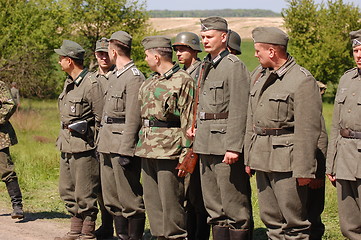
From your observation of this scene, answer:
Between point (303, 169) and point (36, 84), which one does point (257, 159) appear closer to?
point (303, 169)

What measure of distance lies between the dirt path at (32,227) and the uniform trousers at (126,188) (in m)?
1.25

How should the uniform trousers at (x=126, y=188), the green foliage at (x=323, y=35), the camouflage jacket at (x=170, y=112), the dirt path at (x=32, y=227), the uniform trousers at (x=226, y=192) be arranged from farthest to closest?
the green foliage at (x=323, y=35), the dirt path at (x=32, y=227), the uniform trousers at (x=126, y=188), the camouflage jacket at (x=170, y=112), the uniform trousers at (x=226, y=192)

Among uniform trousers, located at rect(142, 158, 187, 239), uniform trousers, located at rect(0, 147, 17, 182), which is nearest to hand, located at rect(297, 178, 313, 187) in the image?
uniform trousers, located at rect(142, 158, 187, 239)

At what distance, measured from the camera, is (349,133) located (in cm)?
552

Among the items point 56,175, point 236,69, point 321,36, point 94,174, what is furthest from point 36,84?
point 321,36

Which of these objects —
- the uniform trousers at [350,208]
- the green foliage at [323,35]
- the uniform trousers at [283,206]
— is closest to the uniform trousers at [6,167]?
the uniform trousers at [283,206]

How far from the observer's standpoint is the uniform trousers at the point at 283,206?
5617 millimetres

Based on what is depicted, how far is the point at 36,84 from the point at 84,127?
21815 millimetres

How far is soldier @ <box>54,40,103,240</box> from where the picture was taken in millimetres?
7688

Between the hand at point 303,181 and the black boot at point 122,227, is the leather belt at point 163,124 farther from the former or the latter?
the hand at point 303,181

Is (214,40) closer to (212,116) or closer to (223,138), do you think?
(212,116)

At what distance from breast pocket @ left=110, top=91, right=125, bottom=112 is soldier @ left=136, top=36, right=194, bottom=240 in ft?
1.55

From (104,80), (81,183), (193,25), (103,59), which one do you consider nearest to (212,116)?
(81,183)

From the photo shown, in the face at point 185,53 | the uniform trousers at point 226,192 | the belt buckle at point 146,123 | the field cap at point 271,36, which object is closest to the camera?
the field cap at point 271,36
